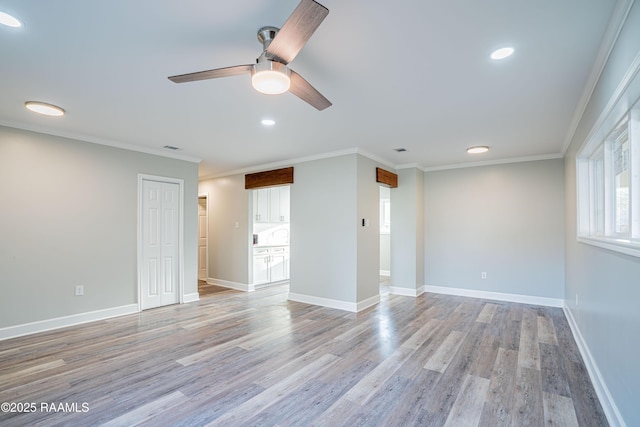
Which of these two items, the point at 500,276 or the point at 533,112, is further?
the point at 500,276

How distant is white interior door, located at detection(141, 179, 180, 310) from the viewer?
4.72 m

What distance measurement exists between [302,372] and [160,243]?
338cm

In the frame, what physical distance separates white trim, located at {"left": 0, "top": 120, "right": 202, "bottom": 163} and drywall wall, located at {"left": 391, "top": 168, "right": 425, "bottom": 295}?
372 centimetres

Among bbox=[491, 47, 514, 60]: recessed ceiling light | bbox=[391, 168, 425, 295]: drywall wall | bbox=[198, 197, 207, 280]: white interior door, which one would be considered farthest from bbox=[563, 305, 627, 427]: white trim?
bbox=[198, 197, 207, 280]: white interior door

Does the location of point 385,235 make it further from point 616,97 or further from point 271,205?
point 616,97

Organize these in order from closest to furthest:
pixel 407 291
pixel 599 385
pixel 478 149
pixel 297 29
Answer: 1. pixel 297 29
2. pixel 599 385
3. pixel 478 149
4. pixel 407 291

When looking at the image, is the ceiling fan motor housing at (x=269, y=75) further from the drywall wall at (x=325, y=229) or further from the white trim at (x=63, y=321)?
→ the white trim at (x=63, y=321)

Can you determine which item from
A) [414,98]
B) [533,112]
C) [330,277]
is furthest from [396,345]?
[533,112]

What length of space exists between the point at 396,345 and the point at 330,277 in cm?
175

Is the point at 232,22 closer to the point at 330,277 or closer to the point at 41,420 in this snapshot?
the point at 41,420

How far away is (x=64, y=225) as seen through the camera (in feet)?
12.9

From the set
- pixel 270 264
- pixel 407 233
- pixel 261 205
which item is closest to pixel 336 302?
pixel 407 233

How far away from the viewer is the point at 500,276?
531 cm

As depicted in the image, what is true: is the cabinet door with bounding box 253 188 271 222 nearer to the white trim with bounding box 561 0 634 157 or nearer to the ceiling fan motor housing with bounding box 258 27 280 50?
the ceiling fan motor housing with bounding box 258 27 280 50
